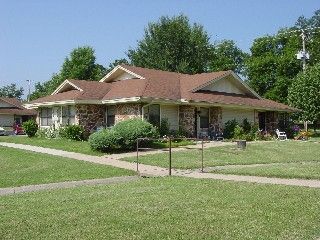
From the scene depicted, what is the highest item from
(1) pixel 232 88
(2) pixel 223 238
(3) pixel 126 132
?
(1) pixel 232 88

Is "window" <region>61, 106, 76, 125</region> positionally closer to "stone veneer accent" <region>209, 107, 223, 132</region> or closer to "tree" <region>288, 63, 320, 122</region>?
"stone veneer accent" <region>209, 107, 223, 132</region>

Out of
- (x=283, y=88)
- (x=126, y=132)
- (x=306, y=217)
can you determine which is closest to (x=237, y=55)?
(x=283, y=88)

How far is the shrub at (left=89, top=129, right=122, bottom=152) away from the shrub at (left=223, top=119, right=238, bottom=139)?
1098 cm

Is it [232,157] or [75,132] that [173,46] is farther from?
[232,157]

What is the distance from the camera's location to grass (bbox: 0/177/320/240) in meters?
6.61

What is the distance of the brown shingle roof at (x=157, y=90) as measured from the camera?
26953 mm

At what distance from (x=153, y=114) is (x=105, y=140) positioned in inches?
258

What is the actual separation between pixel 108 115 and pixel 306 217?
22042 millimetres

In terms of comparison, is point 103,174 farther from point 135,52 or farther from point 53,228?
point 135,52

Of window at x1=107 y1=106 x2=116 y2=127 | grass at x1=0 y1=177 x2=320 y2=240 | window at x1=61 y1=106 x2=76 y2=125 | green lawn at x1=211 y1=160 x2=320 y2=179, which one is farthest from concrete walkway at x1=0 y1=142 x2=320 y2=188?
window at x1=61 y1=106 x2=76 y2=125

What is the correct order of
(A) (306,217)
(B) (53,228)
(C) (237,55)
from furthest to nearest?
1. (C) (237,55)
2. (A) (306,217)
3. (B) (53,228)

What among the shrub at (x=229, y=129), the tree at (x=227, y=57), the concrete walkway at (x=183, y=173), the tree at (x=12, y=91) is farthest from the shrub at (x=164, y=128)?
the tree at (x=12, y=91)

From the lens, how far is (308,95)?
3725 centimetres

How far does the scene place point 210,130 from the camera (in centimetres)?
2953
